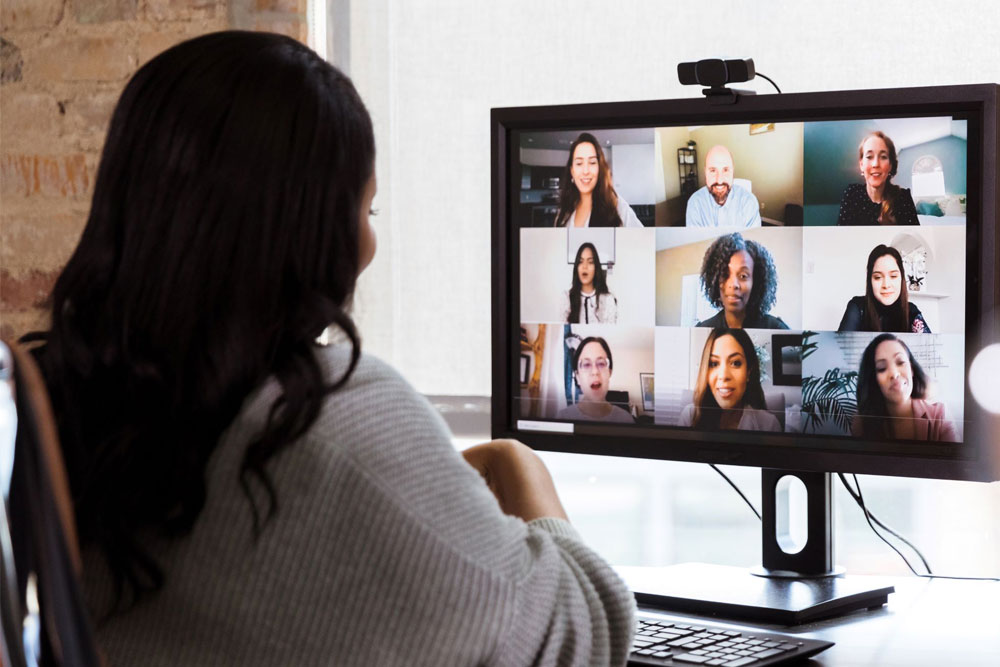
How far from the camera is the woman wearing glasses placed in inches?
55.9

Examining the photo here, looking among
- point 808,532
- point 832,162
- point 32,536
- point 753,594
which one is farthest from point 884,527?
point 32,536


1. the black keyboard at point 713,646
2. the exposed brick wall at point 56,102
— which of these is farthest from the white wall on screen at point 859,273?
the exposed brick wall at point 56,102

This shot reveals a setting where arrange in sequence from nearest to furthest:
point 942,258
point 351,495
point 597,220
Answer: point 351,495
point 942,258
point 597,220

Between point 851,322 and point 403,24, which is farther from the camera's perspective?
point 403,24

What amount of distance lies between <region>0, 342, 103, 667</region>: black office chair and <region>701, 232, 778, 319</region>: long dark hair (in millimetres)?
Answer: 890

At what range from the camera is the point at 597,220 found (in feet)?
4.63

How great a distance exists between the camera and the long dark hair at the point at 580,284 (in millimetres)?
1412

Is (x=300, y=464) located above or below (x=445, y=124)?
below

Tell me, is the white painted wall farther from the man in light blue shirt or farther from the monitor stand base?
the monitor stand base

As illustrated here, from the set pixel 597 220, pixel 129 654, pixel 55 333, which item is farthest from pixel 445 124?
pixel 129 654

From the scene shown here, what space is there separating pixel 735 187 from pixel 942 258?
232mm

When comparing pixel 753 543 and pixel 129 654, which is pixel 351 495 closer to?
pixel 129 654

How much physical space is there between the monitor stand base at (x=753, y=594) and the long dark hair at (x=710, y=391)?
0.18 metres

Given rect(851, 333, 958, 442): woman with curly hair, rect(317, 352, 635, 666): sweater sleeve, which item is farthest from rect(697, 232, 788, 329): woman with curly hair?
rect(317, 352, 635, 666): sweater sleeve
